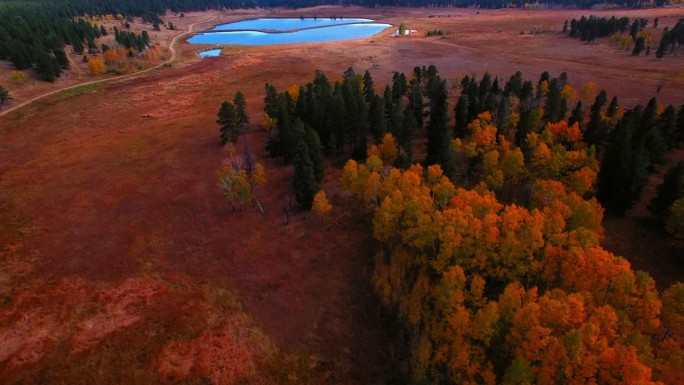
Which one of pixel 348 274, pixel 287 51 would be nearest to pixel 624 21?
pixel 287 51

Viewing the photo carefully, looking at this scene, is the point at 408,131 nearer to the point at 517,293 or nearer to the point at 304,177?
the point at 304,177

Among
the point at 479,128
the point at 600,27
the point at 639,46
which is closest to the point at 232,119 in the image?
the point at 479,128

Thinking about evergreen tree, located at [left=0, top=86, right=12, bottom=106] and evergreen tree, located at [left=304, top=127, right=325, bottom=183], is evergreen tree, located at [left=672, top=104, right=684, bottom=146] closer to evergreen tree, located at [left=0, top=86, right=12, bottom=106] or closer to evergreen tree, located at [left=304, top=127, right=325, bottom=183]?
evergreen tree, located at [left=304, top=127, right=325, bottom=183]

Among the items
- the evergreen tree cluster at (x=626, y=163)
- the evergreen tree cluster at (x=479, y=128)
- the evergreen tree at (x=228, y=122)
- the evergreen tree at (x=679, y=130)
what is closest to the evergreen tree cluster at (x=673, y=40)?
the evergreen tree cluster at (x=479, y=128)

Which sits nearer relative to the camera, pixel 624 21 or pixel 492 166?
pixel 492 166

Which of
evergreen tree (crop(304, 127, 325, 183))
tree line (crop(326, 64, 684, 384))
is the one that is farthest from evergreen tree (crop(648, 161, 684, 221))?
evergreen tree (crop(304, 127, 325, 183))

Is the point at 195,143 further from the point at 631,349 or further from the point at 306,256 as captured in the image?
the point at 631,349

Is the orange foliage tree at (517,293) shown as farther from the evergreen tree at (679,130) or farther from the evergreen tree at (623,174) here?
the evergreen tree at (679,130)
